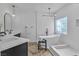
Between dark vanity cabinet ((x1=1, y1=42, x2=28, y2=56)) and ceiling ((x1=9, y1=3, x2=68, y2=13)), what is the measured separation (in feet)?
1.23

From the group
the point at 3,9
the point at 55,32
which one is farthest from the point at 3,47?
the point at 55,32

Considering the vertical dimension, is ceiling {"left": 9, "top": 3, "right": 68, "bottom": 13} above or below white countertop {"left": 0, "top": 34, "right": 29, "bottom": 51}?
above

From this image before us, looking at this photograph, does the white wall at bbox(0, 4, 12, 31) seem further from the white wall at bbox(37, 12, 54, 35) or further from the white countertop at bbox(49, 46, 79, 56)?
the white countertop at bbox(49, 46, 79, 56)

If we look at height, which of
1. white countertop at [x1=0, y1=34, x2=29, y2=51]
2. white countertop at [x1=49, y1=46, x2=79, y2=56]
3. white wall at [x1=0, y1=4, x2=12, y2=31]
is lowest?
white countertop at [x1=49, y1=46, x2=79, y2=56]

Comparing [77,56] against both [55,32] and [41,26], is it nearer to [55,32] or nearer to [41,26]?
[55,32]

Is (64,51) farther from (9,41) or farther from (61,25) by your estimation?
(9,41)

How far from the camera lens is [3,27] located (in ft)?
4.58

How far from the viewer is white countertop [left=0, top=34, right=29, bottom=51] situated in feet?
4.43

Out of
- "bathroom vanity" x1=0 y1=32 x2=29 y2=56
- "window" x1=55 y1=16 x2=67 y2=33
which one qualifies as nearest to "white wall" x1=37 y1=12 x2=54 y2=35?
"window" x1=55 y1=16 x2=67 y2=33

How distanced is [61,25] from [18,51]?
0.55 metres

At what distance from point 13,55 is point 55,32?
0.51 meters

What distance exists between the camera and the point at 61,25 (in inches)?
56.7

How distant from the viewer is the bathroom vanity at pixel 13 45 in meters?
1.35

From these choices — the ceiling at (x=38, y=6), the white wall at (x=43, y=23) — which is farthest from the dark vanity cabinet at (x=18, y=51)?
the ceiling at (x=38, y=6)
